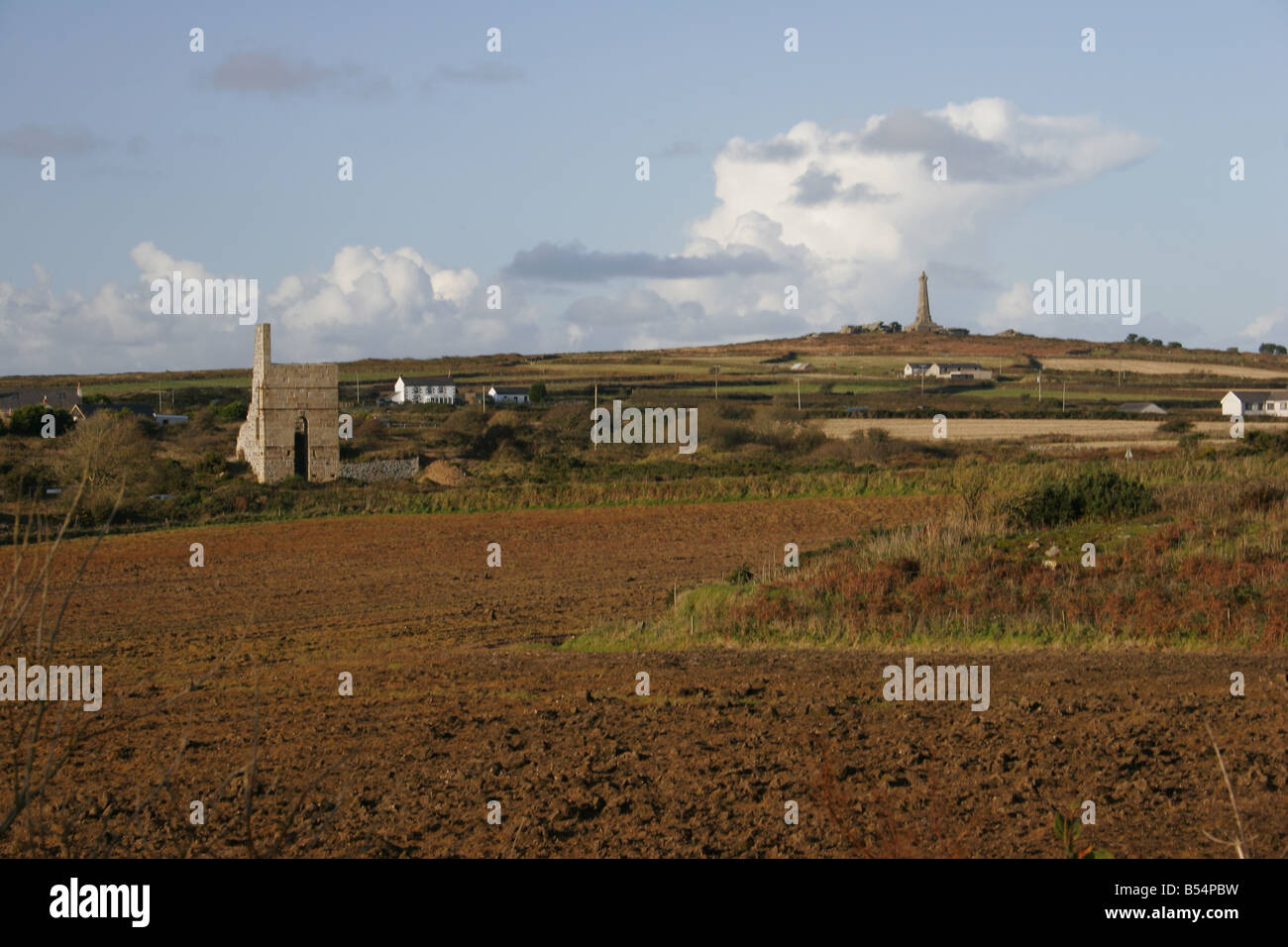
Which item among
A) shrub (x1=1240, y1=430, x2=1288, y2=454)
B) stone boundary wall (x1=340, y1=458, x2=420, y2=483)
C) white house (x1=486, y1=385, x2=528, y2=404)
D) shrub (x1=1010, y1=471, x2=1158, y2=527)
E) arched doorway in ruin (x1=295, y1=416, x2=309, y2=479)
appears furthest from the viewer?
white house (x1=486, y1=385, x2=528, y2=404)

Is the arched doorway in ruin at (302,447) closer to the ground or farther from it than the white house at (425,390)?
closer to the ground

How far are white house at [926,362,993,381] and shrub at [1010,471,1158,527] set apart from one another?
73.7 m

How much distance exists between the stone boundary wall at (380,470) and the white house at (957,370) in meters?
61.6

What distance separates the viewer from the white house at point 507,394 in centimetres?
8100

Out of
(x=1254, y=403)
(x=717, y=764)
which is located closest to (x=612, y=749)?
(x=717, y=764)

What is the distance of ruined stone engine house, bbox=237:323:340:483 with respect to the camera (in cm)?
3916

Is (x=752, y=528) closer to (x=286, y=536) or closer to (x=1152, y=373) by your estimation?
(x=286, y=536)

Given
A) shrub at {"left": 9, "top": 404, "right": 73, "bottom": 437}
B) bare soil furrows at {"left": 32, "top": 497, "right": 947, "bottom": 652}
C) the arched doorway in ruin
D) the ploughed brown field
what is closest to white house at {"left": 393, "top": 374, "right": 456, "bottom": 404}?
shrub at {"left": 9, "top": 404, "right": 73, "bottom": 437}

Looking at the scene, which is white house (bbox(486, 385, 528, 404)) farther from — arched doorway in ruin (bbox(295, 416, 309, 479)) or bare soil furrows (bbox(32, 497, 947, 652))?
bare soil furrows (bbox(32, 497, 947, 652))

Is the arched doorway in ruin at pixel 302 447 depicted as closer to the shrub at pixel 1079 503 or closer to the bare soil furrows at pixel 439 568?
the bare soil furrows at pixel 439 568

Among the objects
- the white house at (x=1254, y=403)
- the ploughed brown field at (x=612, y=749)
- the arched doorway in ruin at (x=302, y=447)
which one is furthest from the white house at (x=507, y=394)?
the ploughed brown field at (x=612, y=749)
